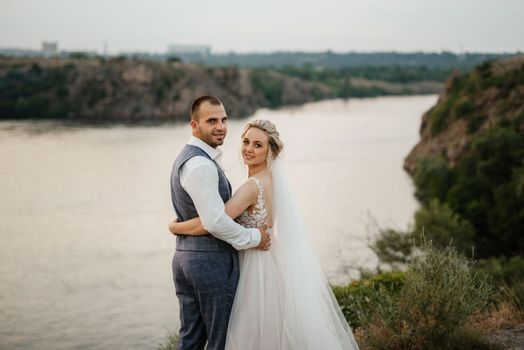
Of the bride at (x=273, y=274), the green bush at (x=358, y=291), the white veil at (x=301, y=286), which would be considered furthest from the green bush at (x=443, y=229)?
the bride at (x=273, y=274)

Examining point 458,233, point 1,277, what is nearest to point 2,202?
point 1,277

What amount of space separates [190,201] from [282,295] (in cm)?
101

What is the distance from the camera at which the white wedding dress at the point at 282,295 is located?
4355 mm

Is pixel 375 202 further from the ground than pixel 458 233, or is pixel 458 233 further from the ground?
pixel 458 233

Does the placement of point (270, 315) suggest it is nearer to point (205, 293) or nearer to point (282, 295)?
point (282, 295)

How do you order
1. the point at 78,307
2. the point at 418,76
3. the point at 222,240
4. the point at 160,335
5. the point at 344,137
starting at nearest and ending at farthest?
1. the point at 222,240
2. the point at 160,335
3. the point at 78,307
4. the point at 344,137
5. the point at 418,76

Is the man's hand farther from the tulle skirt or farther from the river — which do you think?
the river

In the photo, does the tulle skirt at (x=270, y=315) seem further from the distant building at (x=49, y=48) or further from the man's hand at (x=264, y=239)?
the distant building at (x=49, y=48)

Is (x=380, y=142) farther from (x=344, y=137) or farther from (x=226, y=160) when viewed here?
(x=226, y=160)

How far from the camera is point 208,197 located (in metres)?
3.97

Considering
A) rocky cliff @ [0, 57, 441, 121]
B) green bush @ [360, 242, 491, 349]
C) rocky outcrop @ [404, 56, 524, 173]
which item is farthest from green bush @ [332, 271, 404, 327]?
rocky cliff @ [0, 57, 441, 121]

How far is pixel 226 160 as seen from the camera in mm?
58688

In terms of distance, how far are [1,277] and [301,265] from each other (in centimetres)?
2753

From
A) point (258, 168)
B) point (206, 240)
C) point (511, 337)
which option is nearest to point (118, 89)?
point (511, 337)
